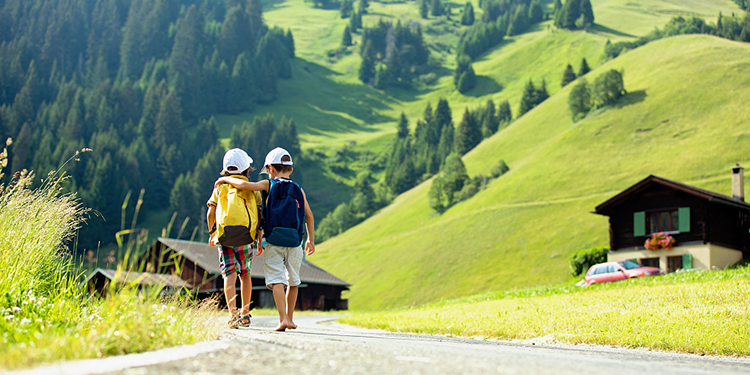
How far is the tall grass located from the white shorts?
0.97 metres

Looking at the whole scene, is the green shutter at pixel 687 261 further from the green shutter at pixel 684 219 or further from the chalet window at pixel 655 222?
the chalet window at pixel 655 222

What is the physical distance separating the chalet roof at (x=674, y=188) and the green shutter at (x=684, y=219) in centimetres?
110

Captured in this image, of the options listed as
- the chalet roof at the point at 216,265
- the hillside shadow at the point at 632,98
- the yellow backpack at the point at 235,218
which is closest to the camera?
the yellow backpack at the point at 235,218

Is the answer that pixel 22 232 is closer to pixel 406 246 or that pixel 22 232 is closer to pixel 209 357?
pixel 209 357

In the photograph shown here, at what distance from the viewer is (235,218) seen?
25.2 ft

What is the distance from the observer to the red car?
104ft

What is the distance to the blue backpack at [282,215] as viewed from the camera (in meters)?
7.86

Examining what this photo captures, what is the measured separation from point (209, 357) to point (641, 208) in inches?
1633

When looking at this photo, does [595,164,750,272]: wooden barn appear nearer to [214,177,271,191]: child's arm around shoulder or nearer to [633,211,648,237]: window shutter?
[633,211,648,237]: window shutter

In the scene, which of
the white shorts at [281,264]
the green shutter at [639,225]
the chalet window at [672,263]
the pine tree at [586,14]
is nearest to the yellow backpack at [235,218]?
the white shorts at [281,264]

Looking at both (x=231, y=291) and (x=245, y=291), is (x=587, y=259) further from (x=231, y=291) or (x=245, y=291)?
(x=231, y=291)

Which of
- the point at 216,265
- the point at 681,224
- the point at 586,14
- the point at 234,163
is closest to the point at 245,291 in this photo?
the point at 234,163

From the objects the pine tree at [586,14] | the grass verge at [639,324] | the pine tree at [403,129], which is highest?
the pine tree at [586,14]

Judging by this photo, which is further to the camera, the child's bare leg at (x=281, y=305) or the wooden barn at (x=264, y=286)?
the wooden barn at (x=264, y=286)
